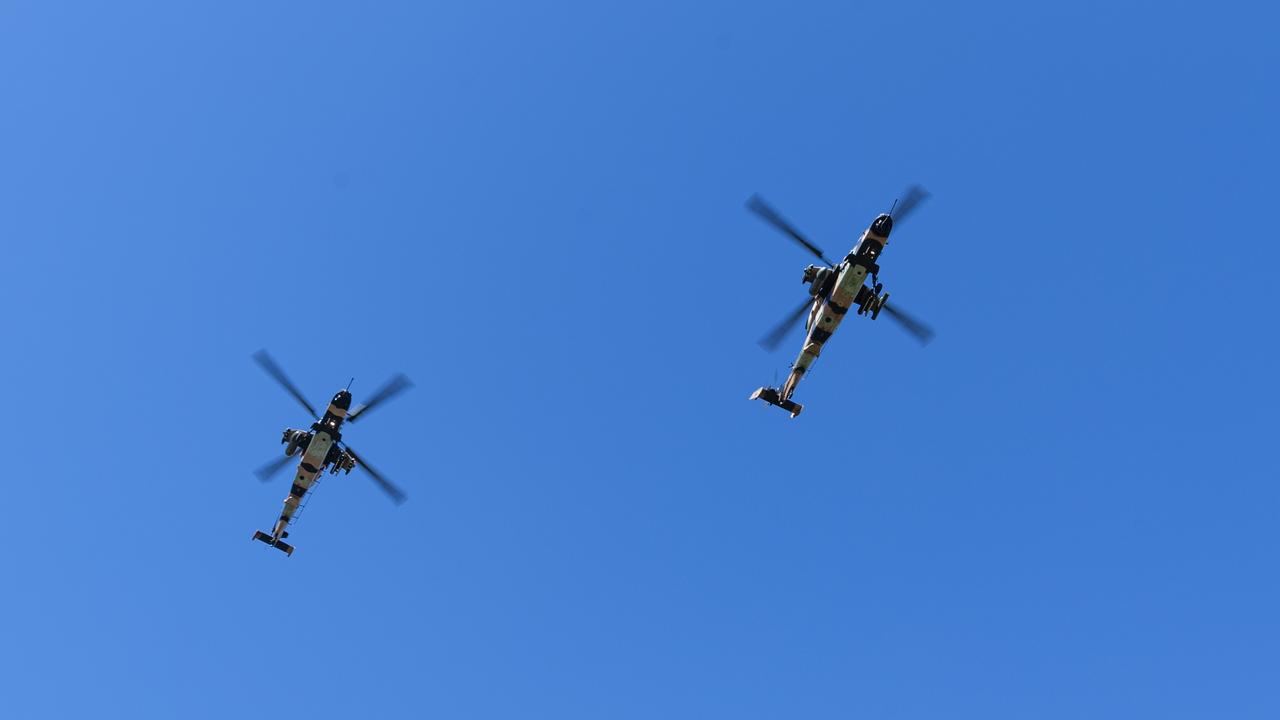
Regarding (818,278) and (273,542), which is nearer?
(818,278)

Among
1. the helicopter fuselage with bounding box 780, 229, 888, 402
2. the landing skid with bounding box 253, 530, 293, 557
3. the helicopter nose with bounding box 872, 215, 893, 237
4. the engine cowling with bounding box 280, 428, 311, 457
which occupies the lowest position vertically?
the landing skid with bounding box 253, 530, 293, 557

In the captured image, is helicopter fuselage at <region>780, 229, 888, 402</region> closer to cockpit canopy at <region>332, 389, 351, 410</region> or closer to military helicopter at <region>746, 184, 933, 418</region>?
military helicopter at <region>746, 184, 933, 418</region>

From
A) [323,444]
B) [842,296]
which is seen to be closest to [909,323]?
[842,296]

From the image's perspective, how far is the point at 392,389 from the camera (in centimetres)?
6297

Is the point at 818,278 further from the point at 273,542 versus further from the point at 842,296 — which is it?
the point at 273,542

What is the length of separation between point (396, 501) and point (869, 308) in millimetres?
30283

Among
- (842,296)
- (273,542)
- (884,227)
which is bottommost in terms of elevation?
(273,542)

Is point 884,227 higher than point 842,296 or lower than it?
higher

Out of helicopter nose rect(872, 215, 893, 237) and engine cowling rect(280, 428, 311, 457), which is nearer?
helicopter nose rect(872, 215, 893, 237)

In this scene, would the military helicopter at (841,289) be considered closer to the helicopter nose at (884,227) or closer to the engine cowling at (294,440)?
the helicopter nose at (884,227)

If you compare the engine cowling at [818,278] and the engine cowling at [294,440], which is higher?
the engine cowling at [818,278]

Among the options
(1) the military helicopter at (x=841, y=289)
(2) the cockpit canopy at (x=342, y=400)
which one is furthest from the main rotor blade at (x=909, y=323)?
(2) the cockpit canopy at (x=342, y=400)

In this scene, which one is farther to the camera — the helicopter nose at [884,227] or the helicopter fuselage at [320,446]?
the helicopter fuselage at [320,446]

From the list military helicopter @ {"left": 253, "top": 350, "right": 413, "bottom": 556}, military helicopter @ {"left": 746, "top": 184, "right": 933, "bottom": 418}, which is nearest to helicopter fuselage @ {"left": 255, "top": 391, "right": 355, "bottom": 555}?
military helicopter @ {"left": 253, "top": 350, "right": 413, "bottom": 556}
